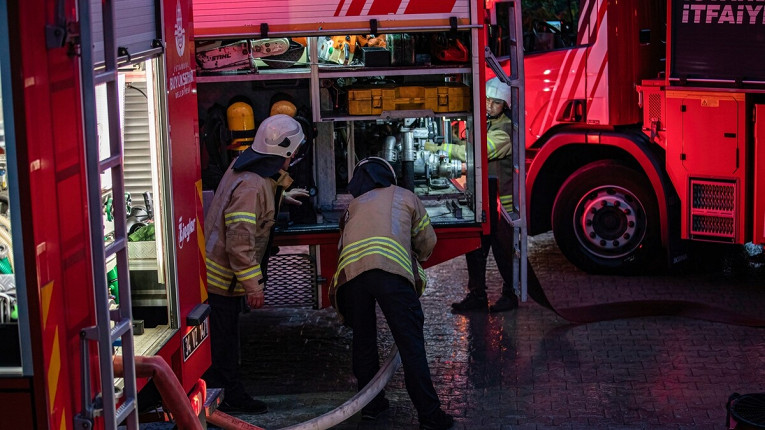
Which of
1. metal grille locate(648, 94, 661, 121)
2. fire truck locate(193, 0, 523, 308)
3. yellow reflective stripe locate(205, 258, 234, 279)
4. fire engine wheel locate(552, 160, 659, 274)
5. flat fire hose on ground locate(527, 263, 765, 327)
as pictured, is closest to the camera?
yellow reflective stripe locate(205, 258, 234, 279)

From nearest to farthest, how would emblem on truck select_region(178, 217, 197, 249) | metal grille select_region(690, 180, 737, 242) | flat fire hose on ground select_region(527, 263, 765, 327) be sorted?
emblem on truck select_region(178, 217, 197, 249) → flat fire hose on ground select_region(527, 263, 765, 327) → metal grille select_region(690, 180, 737, 242)

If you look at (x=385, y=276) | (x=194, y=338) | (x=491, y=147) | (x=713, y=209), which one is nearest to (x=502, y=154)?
(x=491, y=147)

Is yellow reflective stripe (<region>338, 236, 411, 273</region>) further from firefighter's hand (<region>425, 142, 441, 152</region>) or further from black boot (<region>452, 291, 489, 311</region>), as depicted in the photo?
black boot (<region>452, 291, 489, 311</region>)

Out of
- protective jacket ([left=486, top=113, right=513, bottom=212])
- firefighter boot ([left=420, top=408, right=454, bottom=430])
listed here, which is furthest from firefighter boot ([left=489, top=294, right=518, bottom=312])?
firefighter boot ([left=420, top=408, right=454, bottom=430])

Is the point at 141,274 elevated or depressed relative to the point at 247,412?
elevated

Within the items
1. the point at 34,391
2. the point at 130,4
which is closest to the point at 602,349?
the point at 130,4

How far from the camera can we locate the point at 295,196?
301 inches

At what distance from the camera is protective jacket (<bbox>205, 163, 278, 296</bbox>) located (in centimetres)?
638

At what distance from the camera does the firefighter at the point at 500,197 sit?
8.81 m

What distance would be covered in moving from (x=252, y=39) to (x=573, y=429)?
3.38m

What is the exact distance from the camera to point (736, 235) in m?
8.94

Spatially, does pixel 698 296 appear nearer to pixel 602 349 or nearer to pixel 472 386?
pixel 602 349

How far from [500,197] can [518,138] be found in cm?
95

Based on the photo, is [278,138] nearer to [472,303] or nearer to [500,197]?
[500,197]
